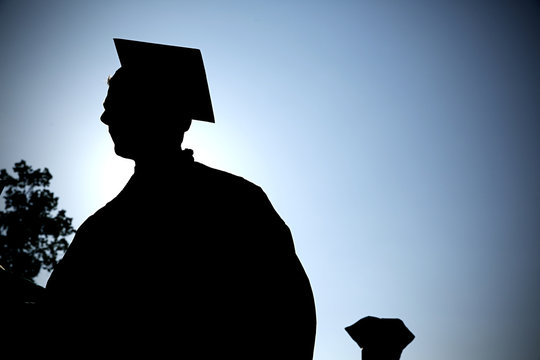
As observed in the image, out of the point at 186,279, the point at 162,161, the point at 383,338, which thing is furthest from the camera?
the point at 383,338

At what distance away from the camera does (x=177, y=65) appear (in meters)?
2.36

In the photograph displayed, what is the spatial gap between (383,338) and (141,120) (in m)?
3.01

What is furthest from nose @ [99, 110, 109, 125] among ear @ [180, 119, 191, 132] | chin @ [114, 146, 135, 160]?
ear @ [180, 119, 191, 132]

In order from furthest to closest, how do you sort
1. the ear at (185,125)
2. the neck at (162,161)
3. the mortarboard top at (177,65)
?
the mortarboard top at (177,65)
the ear at (185,125)
the neck at (162,161)

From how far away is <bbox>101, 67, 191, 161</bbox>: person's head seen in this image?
175 centimetres

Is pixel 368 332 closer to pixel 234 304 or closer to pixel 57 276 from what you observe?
pixel 234 304

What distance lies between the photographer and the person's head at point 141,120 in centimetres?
175

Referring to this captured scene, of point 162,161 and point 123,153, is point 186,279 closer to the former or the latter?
point 162,161

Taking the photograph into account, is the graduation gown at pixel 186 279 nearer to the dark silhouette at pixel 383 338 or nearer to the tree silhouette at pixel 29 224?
the dark silhouette at pixel 383 338

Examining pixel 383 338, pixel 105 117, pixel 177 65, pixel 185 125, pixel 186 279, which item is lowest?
pixel 383 338

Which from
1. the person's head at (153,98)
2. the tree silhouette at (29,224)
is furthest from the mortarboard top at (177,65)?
the tree silhouette at (29,224)

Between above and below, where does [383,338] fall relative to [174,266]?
below

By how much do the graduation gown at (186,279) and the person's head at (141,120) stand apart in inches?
9.2

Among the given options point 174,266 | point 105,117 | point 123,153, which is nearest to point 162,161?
point 123,153
